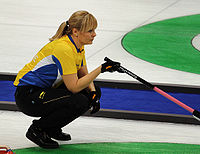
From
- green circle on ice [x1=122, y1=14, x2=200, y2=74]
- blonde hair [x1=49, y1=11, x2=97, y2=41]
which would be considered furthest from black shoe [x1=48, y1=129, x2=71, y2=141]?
green circle on ice [x1=122, y1=14, x2=200, y2=74]

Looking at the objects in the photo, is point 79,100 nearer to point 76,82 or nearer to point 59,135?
point 76,82

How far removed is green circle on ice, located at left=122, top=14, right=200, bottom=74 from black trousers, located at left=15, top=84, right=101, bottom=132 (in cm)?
278

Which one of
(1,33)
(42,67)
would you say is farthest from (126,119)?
(1,33)

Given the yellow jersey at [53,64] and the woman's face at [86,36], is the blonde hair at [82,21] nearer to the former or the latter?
the woman's face at [86,36]

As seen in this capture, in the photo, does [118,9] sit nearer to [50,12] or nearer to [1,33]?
[50,12]

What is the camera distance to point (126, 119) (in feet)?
16.1

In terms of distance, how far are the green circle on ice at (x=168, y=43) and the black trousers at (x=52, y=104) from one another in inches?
110

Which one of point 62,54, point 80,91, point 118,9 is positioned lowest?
point 118,9

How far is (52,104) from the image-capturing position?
4055 mm

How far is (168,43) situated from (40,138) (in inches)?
162

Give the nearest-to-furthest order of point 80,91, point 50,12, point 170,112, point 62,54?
point 62,54, point 80,91, point 170,112, point 50,12

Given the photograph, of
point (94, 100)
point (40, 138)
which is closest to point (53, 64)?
point (94, 100)

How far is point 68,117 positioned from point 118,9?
6.50m

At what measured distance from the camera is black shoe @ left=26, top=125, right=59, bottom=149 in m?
→ 4.18
